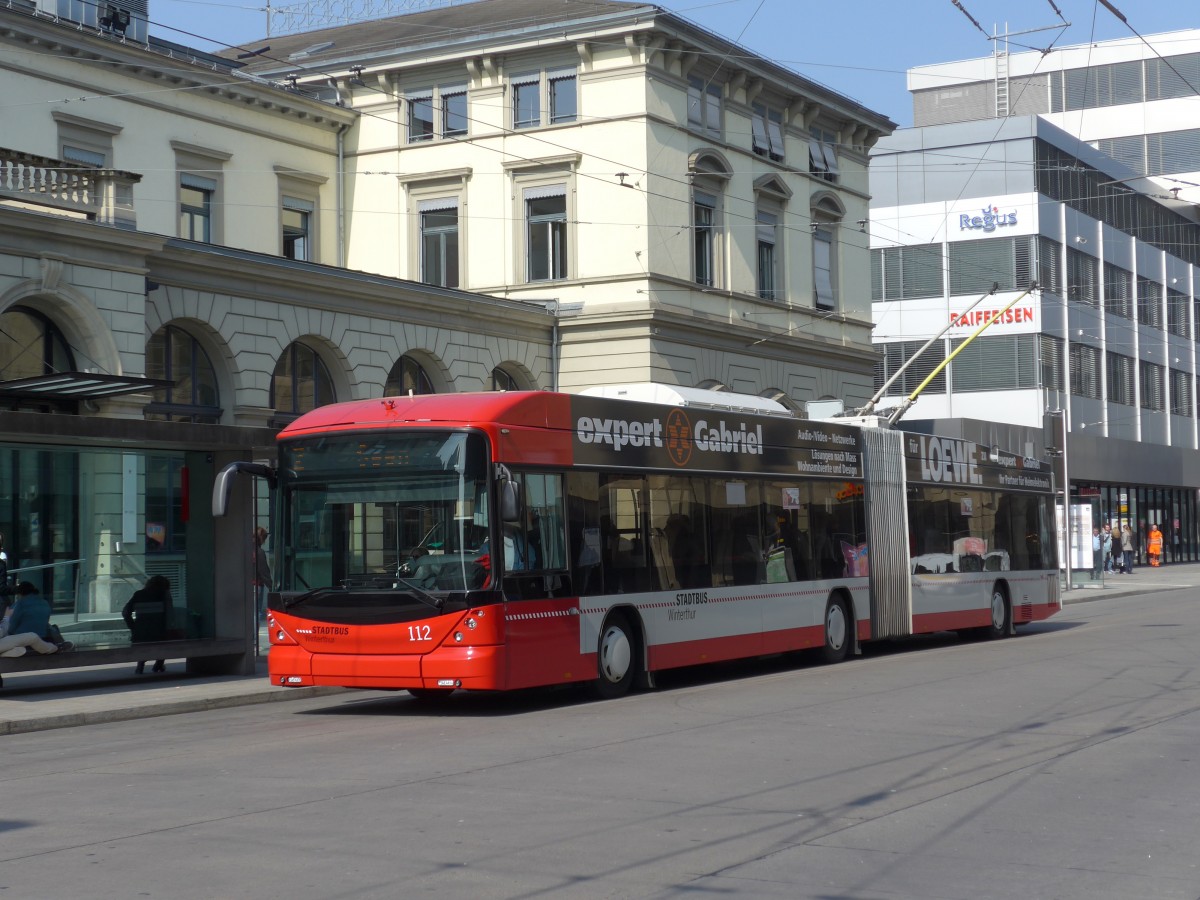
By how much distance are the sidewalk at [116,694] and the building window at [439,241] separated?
19.1m

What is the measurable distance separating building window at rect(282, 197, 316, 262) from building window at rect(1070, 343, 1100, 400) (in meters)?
32.3

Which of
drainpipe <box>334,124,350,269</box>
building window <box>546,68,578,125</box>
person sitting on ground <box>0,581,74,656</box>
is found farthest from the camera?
drainpipe <box>334,124,350,269</box>

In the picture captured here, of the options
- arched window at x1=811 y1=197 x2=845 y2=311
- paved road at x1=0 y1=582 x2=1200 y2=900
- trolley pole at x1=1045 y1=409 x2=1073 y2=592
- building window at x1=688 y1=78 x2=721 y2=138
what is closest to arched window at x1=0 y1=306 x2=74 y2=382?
paved road at x1=0 y1=582 x2=1200 y2=900

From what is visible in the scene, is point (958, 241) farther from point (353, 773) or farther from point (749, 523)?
point (353, 773)

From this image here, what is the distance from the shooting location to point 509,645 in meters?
14.6

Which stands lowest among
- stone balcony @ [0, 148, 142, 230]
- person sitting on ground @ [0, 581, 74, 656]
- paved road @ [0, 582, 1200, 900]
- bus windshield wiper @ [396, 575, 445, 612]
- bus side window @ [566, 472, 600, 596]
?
paved road @ [0, 582, 1200, 900]

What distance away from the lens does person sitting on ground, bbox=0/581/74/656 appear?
1659 centimetres

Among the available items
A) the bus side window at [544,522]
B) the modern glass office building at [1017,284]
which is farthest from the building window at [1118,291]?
the bus side window at [544,522]

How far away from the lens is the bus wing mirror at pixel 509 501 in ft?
46.6

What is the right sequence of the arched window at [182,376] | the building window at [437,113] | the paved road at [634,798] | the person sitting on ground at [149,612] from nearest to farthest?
the paved road at [634,798]
the person sitting on ground at [149,612]
the arched window at [182,376]
the building window at [437,113]

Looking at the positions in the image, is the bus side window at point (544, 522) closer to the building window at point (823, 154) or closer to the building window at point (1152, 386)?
the building window at point (823, 154)

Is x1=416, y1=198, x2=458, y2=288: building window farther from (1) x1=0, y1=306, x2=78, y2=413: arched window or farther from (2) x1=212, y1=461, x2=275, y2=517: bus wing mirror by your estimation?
(2) x1=212, y1=461, x2=275, y2=517: bus wing mirror

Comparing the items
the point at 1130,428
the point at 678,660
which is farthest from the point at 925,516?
the point at 1130,428

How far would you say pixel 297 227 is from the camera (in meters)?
39.0
